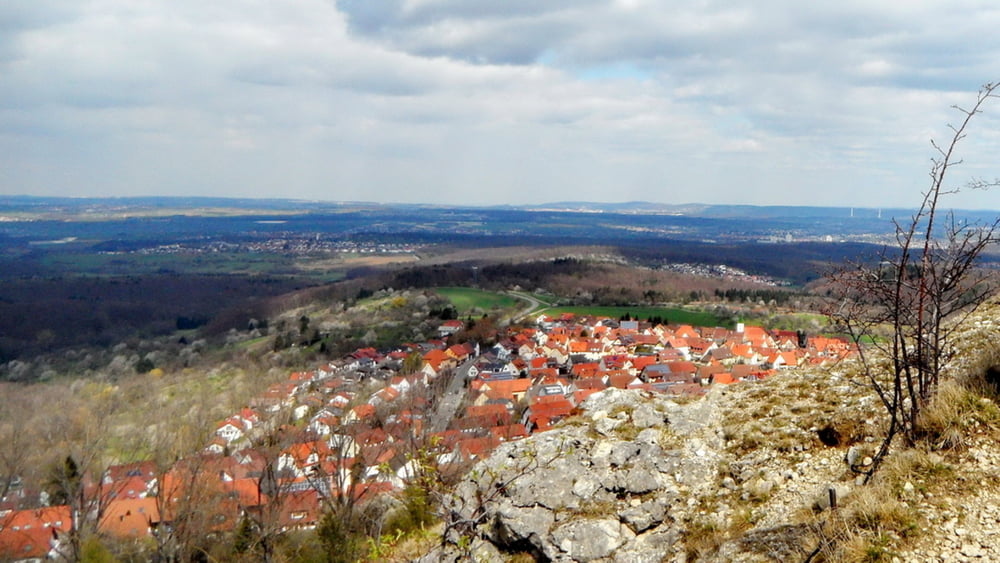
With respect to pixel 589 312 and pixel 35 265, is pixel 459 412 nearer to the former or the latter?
pixel 589 312

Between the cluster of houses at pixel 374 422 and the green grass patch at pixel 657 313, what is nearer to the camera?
the cluster of houses at pixel 374 422

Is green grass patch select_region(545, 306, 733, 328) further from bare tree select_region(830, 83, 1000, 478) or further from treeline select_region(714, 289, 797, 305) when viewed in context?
bare tree select_region(830, 83, 1000, 478)

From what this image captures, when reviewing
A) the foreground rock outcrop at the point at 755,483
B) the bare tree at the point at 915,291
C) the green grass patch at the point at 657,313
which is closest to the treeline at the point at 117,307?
the green grass patch at the point at 657,313

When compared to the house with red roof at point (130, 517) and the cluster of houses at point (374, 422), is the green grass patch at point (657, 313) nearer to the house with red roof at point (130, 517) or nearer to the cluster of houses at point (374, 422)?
the cluster of houses at point (374, 422)

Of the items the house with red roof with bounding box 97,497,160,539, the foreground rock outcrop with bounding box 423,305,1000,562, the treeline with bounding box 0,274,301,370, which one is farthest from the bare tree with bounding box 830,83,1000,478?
the treeline with bounding box 0,274,301,370

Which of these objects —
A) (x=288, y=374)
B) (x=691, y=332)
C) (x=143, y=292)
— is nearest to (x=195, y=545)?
(x=288, y=374)

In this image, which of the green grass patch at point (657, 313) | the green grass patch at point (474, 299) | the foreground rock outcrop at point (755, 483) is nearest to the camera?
the foreground rock outcrop at point (755, 483)
